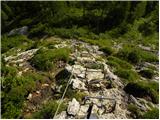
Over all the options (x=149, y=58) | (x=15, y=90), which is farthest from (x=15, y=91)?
(x=149, y=58)

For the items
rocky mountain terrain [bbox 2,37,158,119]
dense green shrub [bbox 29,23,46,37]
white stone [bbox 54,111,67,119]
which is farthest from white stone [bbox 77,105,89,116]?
dense green shrub [bbox 29,23,46,37]

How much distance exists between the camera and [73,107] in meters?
16.5

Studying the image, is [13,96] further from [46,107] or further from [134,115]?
[134,115]

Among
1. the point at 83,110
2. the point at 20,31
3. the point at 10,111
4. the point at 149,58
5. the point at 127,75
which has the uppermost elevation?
the point at 83,110

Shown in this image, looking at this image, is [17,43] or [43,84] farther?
[17,43]

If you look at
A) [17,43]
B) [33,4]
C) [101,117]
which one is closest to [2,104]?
[101,117]

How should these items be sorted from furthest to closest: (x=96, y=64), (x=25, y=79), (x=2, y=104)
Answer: (x=96, y=64), (x=25, y=79), (x=2, y=104)

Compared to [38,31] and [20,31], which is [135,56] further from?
[20,31]

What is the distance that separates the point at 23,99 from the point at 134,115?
5336 mm

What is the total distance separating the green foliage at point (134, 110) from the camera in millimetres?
16594

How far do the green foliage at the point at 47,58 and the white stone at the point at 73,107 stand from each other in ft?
17.6

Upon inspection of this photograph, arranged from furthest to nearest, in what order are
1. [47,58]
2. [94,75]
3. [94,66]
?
[47,58]
[94,66]
[94,75]

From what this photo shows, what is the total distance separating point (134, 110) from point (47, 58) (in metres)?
7.78

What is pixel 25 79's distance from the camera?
19.3 meters
